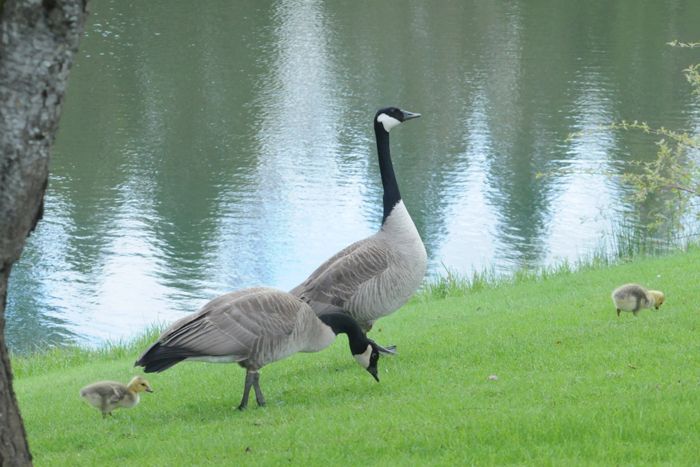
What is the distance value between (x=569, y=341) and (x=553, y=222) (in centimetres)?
1262

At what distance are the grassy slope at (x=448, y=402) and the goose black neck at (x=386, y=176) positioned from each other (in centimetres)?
135

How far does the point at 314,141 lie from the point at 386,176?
16.3 meters

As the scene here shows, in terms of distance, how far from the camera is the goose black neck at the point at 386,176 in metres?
9.84

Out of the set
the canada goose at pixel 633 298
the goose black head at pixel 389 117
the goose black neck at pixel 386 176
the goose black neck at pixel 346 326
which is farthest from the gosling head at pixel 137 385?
the canada goose at pixel 633 298

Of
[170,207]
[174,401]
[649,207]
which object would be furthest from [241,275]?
[174,401]

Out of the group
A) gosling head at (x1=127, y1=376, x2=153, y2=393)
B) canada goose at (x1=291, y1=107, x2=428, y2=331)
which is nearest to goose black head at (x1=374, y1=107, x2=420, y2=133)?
canada goose at (x1=291, y1=107, x2=428, y2=331)

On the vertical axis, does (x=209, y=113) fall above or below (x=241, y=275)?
above

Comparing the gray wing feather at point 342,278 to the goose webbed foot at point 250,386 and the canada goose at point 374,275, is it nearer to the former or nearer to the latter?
the canada goose at point 374,275

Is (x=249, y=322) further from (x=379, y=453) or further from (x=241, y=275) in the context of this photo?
(x=241, y=275)

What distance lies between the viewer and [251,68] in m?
32.0

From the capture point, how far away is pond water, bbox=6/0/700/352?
19.1 m

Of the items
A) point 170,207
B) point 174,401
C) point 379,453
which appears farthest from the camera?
point 170,207

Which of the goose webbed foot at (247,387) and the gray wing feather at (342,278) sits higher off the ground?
the gray wing feather at (342,278)

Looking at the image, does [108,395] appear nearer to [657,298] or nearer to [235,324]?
[235,324]
